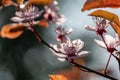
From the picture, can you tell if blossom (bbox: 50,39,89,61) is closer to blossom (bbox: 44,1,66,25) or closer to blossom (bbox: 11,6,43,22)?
blossom (bbox: 11,6,43,22)

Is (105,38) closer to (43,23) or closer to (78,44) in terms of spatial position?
(78,44)

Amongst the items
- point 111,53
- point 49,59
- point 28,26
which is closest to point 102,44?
point 111,53

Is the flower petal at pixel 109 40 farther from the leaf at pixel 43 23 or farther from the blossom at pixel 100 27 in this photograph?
the leaf at pixel 43 23

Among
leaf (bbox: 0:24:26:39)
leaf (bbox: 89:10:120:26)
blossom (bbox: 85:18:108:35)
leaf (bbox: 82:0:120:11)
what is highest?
leaf (bbox: 82:0:120:11)

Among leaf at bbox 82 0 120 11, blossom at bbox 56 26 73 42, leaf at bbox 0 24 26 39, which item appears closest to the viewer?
leaf at bbox 82 0 120 11

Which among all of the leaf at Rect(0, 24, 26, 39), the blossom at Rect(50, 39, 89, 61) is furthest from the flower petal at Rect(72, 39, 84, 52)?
the leaf at Rect(0, 24, 26, 39)
